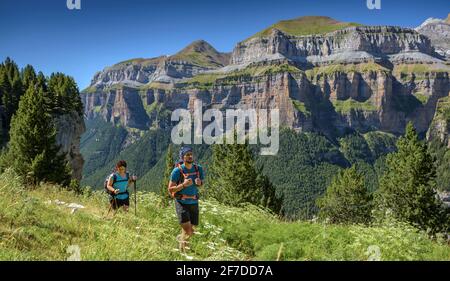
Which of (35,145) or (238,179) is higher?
(35,145)

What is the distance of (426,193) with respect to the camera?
33.8m

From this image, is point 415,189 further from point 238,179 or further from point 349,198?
point 238,179

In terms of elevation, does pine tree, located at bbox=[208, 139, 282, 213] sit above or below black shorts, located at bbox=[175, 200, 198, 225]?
below

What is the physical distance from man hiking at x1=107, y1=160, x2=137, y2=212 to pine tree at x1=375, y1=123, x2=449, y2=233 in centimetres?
2710

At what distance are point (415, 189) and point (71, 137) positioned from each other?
57.7 meters

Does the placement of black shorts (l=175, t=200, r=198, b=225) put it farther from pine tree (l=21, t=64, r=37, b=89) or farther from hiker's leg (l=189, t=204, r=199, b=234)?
pine tree (l=21, t=64, r=37, b=89)

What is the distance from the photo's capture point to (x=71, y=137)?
7075cm

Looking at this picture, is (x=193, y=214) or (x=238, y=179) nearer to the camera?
(x=193, y=214)

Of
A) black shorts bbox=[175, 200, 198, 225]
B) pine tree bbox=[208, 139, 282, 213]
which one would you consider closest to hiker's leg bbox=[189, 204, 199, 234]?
black shorts bbox=[175, 200, 198, 225]

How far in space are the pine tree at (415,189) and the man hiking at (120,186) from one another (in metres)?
27.1

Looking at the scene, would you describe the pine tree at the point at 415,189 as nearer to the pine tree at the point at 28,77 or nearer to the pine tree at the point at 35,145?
the pine tree at the point at 35,145

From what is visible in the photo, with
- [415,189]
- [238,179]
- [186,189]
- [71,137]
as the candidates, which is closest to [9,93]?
[71,137]

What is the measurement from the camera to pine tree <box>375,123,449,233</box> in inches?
1330
